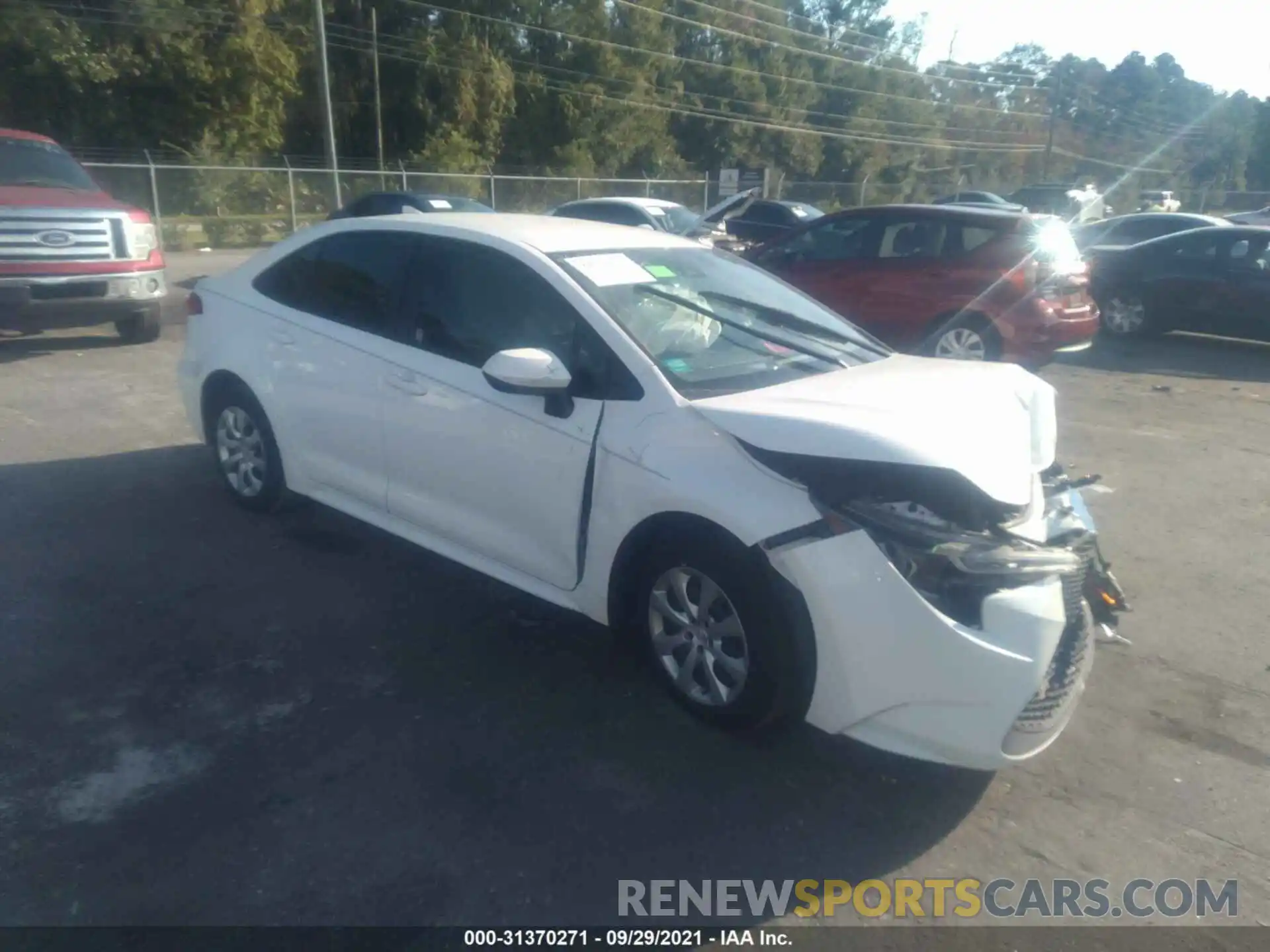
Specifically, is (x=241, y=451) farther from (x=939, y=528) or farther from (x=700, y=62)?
(x=700, y=62)

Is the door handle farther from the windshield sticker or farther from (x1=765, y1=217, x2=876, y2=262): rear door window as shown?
(x1=765, y1=217, x2=876, y2=262): rear door window

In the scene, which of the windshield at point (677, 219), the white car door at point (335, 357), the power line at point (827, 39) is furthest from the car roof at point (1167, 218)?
the power line at point (827, 39)

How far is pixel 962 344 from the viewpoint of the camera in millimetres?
10117

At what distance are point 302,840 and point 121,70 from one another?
111 feet

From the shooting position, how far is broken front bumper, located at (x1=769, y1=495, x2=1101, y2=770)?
3207 mm

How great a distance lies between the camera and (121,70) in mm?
31219

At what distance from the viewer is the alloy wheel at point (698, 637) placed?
363 cm

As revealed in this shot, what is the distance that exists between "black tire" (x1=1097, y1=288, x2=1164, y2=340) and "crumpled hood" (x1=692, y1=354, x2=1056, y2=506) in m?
10.2

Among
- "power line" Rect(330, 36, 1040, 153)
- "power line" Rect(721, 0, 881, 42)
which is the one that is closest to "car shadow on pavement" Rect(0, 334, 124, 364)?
"power line" Rect(330, 36, 1040, 153)

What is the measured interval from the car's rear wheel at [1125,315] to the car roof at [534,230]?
1013 cm

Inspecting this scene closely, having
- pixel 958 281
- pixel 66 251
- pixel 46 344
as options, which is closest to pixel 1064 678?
pixel 958 281

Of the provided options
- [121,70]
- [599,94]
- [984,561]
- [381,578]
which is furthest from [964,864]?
[599,94]

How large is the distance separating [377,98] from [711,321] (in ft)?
129

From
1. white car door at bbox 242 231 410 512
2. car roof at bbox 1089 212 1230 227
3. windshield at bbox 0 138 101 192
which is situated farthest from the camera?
car roof at bbox 1089 212 1230 227
